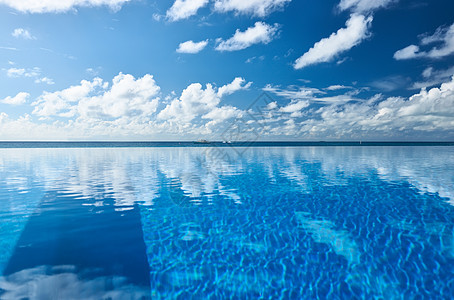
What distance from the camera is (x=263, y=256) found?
6.28 metres

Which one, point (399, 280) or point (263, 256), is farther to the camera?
point (263, 256)

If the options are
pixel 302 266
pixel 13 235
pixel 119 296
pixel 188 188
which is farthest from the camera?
pixel 188 188

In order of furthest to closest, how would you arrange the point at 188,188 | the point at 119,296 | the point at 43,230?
1. the point at 188,188
2. the point at 43,230
3. the point at 119,296

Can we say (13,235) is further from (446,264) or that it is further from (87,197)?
(446,264)

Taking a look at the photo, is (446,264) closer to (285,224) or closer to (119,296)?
(285,224)

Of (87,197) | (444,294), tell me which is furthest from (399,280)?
(87,197)

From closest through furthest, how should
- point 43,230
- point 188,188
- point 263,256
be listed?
point 263,256 < point 43,230 < point 188,188

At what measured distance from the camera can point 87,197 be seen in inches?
465

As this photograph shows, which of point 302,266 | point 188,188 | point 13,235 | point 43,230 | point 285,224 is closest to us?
point 302,266

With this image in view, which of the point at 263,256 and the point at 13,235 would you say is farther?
the point at 13,235

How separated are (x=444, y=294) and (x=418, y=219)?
4697 mm

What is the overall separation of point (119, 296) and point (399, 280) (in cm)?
558

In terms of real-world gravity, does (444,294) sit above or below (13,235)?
below

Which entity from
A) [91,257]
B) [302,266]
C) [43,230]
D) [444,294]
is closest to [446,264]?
[444,294]
